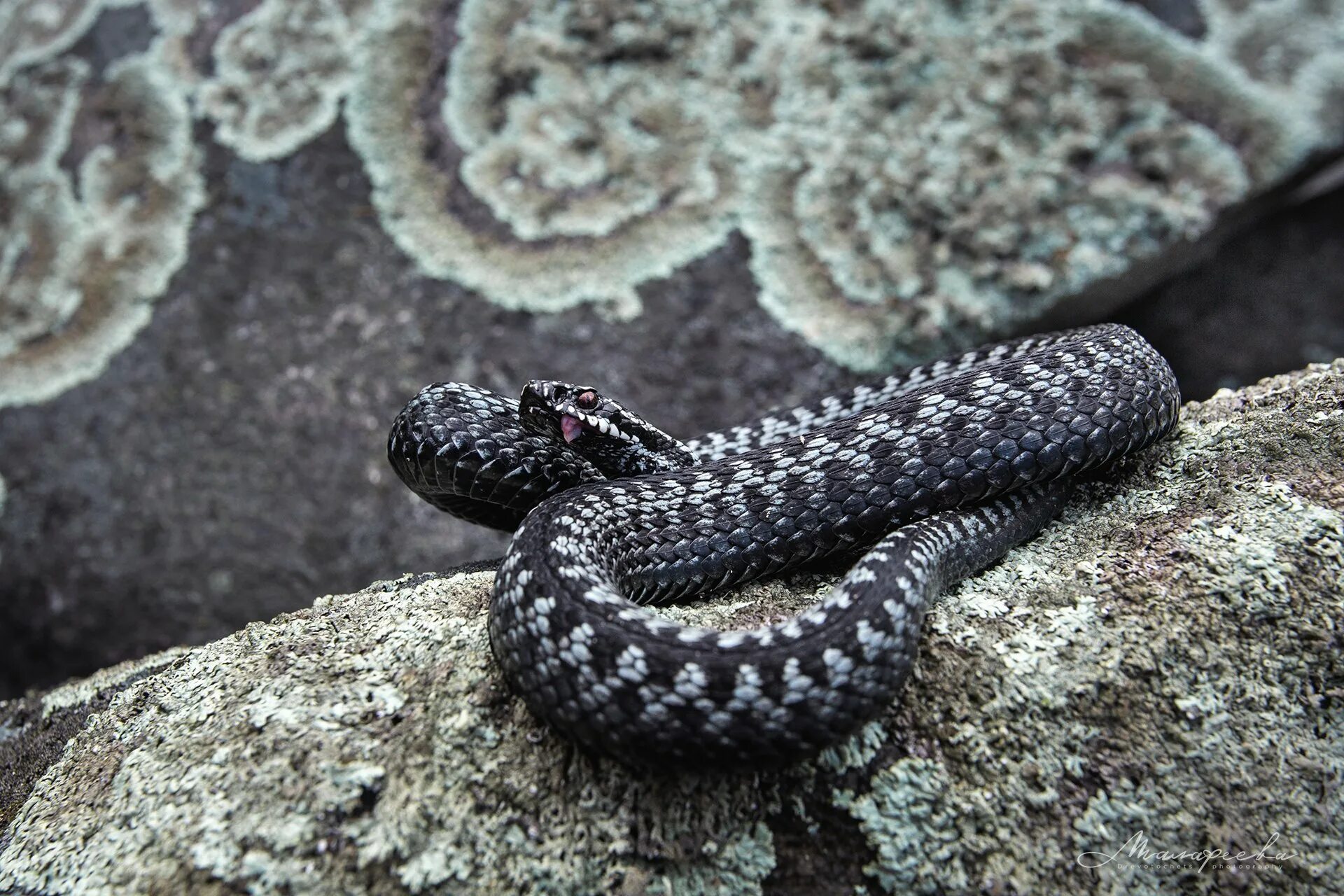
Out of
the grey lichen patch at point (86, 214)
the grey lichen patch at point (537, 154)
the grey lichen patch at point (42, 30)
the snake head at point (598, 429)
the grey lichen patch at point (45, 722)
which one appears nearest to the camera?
the grey lichen patch at point (45, 722)

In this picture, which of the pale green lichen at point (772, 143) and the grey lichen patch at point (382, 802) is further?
the pale green lichen at point (772, 143)

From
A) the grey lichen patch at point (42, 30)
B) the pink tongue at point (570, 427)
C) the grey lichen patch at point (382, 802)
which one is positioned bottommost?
the grey lichen patch at point (382, 802)

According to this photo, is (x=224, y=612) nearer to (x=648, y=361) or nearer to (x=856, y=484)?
(x=648, y=361)

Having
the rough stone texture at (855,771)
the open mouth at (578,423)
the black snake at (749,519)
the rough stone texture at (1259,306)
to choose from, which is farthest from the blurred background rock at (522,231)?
the rough stone texture at (855,771)

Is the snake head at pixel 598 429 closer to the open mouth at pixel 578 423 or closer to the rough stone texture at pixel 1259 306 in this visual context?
the open mouth at pixel 578 423

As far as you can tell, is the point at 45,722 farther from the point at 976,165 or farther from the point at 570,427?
the point at 976,165

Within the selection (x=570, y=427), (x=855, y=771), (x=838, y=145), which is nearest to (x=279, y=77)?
(x=838, y=145)

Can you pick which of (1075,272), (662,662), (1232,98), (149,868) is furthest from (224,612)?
A: (1232,98)
